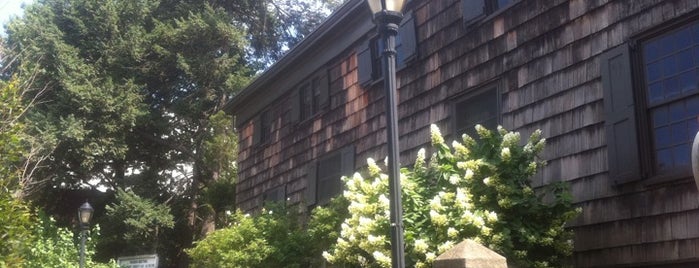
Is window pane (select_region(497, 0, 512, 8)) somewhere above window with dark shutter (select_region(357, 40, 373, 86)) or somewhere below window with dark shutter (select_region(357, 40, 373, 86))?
below

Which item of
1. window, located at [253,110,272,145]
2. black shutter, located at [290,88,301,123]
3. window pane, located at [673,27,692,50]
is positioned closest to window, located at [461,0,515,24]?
window pane, located at [673,27,692,50]

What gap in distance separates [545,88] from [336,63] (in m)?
6.01

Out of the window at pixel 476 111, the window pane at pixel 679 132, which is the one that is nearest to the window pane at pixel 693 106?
the window pane at pixel 679 132

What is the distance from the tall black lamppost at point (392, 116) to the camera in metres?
5.11

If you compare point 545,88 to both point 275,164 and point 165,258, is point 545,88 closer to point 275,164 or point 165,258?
point 275,164

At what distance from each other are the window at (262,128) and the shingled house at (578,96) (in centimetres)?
411

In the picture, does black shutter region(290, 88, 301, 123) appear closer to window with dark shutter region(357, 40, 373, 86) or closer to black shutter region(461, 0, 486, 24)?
window with dark shutter region(357, 40, 373, 86)

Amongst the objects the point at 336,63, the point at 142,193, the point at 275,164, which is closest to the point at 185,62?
the point at 142,193

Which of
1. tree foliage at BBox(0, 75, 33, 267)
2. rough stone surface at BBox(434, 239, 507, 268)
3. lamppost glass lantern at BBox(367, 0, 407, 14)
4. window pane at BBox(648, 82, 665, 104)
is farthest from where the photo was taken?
tree foliage at BBox(0, 75, 33, 267)

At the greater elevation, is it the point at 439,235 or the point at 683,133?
the point at 683,133

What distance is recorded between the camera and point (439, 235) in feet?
23.0

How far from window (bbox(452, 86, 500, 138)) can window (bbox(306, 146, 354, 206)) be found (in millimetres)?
3153

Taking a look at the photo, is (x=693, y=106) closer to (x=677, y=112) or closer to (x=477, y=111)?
(x=677, y=112)

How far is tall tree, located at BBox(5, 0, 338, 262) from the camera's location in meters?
23.1
